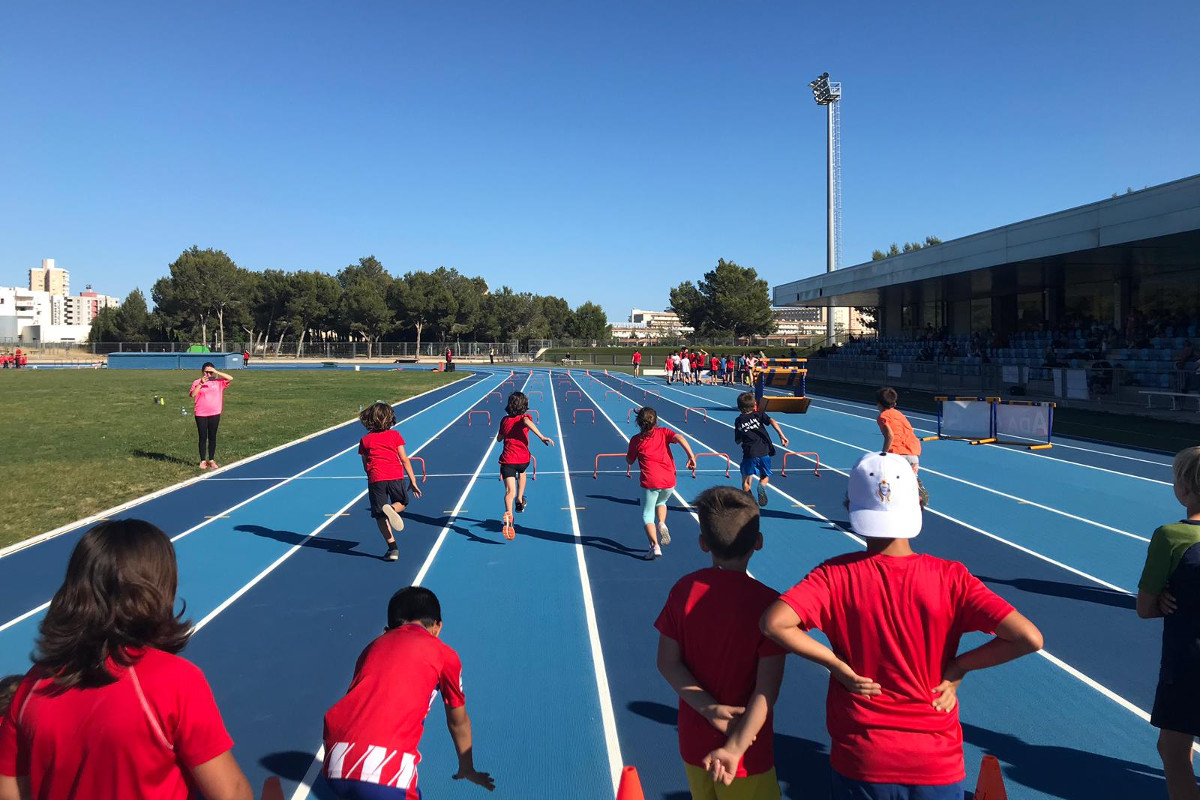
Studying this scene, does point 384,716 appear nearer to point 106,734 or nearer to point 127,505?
point 106,734

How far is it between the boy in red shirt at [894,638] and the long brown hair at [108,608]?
1.78m

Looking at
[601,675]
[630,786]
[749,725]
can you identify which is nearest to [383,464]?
[601,675]

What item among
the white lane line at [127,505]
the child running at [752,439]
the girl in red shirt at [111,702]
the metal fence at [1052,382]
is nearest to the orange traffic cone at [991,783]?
the girl in red shirt at [111,702]

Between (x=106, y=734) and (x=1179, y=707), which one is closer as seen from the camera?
(x=106, y=734)

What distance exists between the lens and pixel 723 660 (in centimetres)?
269

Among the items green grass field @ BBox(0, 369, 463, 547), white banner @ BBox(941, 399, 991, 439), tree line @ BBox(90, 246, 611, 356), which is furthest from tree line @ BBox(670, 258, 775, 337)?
white banner @ BBox(941, 399, 991, 439)

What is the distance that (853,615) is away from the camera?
8.33 feet

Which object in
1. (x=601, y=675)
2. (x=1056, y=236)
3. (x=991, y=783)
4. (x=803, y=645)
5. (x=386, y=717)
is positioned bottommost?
(x=601, y=675)

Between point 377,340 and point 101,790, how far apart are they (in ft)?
303

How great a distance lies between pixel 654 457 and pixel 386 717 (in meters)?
5.56

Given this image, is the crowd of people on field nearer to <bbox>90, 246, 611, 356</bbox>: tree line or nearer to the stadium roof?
the stadium roof

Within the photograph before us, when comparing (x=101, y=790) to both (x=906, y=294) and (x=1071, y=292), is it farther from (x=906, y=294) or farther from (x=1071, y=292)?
(x=906, y=294)

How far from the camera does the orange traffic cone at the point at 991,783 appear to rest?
11.9 feet

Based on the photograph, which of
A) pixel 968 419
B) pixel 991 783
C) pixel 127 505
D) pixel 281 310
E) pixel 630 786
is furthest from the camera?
pixel 281 310
